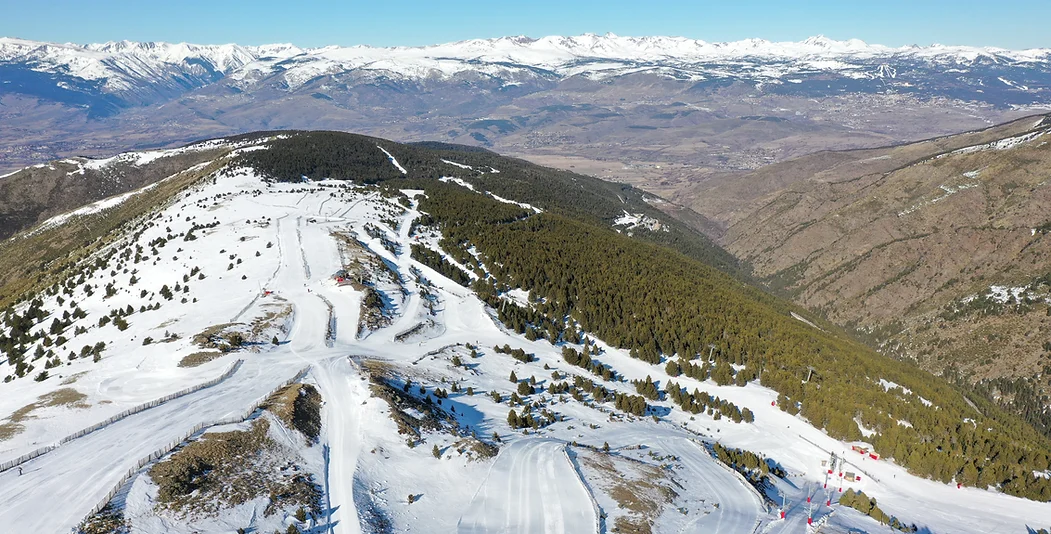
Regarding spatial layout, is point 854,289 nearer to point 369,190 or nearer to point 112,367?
point 369,190

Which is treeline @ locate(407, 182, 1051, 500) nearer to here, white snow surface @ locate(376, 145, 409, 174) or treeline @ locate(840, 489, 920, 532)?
treeline @ locate(840, 489, 920, 532)

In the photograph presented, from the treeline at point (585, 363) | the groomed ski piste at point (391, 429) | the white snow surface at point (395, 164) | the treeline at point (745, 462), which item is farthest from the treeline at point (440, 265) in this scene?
the white snow surface at point (395, 164)

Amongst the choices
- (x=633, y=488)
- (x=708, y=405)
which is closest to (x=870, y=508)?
(x=708, y=405)

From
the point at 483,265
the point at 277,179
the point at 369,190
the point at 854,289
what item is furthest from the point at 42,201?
the point at 854,289

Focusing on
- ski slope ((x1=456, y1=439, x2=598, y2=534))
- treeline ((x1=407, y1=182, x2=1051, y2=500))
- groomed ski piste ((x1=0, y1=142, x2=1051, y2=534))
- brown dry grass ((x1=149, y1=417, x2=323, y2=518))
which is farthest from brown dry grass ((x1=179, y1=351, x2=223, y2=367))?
treeline ((x1=407, y1=182, x2=1051, y2=500))

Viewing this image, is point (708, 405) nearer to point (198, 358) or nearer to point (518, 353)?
point (518, 353)

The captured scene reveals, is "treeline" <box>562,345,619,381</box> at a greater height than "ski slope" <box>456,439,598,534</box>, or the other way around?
"ski slope" <box>456,439,598,534</box>

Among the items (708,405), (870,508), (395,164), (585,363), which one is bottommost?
(870,508)
